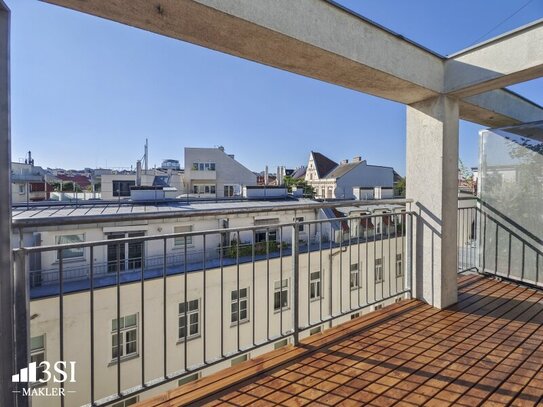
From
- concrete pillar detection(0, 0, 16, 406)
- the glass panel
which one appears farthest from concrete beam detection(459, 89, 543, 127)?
the glass panel

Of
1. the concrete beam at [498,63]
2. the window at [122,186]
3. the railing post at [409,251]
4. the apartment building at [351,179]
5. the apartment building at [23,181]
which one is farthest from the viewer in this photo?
the apartment building at [351,179]

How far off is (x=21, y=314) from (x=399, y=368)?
2154mm

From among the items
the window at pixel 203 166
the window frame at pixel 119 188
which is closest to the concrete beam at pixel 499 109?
the window frame at pixel 119 188

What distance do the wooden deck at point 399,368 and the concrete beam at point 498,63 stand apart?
216cm

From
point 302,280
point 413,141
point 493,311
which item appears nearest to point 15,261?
point 413,141

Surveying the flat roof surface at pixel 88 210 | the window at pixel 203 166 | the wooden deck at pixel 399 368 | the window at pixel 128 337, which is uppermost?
the window at pixel 203 166

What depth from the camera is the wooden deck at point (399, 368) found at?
1794 millimetres

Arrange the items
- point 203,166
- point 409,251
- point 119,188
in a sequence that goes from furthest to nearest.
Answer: point 203,166 → point 119,188 → point 409,251

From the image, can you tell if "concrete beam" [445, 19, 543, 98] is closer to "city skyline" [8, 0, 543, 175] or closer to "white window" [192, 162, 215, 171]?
"city skyline" [8, 0, 543, 175]

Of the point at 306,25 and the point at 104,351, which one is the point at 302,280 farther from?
the point at 306,25

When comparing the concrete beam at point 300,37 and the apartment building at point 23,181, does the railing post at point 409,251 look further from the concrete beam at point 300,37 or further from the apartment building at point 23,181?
the apartment building at point 23,181

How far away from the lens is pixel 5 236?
1291 mm

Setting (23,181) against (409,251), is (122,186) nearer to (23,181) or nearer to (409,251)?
(23,181)

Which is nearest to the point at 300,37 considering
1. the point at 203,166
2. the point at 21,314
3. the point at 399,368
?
the point at 21,314
